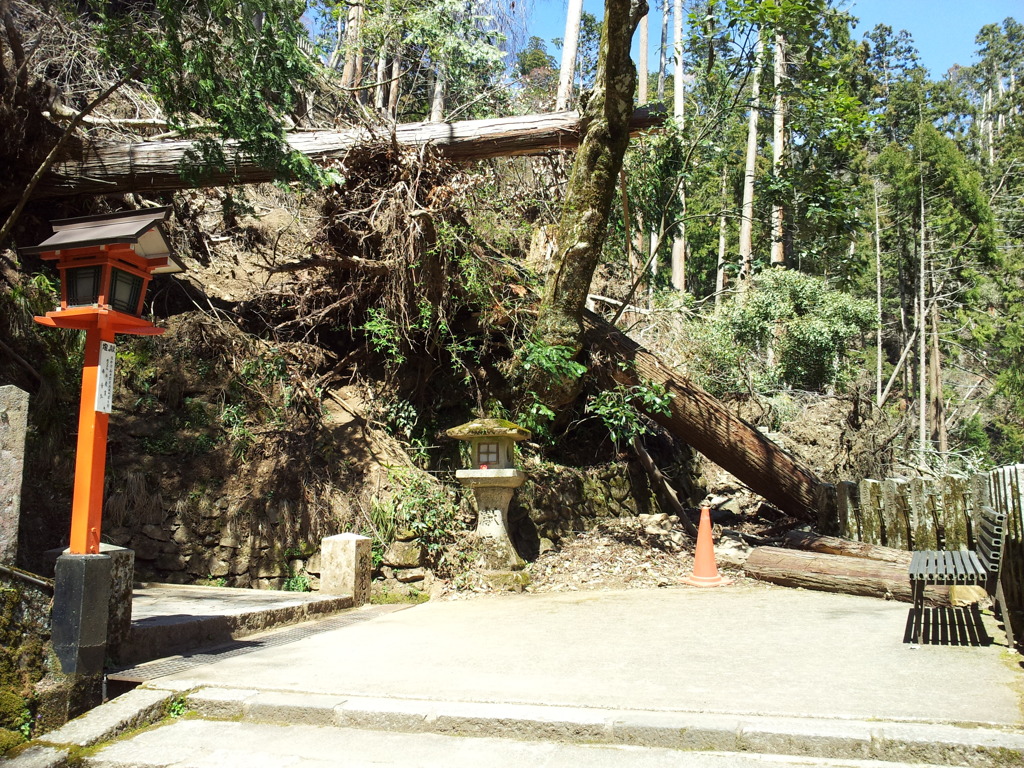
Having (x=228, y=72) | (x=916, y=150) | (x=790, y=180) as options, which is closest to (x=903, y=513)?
(x=790, y=180)

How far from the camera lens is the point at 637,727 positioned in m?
3.43

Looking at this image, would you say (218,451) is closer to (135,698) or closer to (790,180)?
(135,698)

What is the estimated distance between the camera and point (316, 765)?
11.0 ft

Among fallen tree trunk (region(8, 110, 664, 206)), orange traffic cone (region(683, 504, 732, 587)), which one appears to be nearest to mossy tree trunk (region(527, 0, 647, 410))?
fallen tree trunk (region(8, 110, 664, 206))

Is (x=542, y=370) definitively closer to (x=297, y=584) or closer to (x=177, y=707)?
(x=297, y=584)

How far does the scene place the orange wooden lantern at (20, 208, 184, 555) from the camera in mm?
4277

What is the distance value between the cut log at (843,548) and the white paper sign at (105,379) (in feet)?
24.3

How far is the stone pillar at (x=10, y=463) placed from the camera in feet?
12.6

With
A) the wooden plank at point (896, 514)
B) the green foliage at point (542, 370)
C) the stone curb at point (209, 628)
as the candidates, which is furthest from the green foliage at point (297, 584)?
the wooden plank at point (896, 514)

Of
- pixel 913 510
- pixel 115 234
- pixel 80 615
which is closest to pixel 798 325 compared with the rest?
pixel 913 510

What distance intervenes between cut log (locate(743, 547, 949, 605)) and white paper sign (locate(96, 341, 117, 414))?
689 centimetres

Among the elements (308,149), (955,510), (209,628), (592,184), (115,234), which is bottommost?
(209,628)

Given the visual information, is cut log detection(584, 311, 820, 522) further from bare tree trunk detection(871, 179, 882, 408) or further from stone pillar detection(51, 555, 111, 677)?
bare tree trunk detection(871, 179, 882, 408)

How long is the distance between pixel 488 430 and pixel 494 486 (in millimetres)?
658
